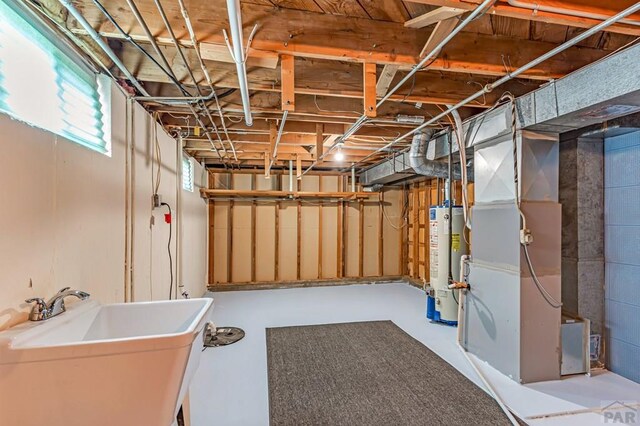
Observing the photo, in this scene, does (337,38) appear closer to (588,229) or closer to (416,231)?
(588,229)

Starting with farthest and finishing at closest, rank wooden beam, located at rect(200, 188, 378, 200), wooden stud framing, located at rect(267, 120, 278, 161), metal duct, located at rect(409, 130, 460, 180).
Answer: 1. wooden beam, located at rect(200, 188, 378, 200)
2. metal duct, located at rect(409, 130, 460, 180)
3. wooden stud framing, located at rect(267, 120, 278, 161)

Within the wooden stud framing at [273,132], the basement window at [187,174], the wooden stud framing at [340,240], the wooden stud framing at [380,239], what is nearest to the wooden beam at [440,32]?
the wooden stud framing at [273,132]

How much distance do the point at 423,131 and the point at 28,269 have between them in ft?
11.6

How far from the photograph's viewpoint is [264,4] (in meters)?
1.76

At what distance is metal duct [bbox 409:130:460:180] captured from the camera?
360 centimetres

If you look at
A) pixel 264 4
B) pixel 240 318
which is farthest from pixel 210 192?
pixel 264 4

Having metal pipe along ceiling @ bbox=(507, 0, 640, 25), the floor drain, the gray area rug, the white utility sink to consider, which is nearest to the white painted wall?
the white utility sink

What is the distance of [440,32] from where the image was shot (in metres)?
1.71

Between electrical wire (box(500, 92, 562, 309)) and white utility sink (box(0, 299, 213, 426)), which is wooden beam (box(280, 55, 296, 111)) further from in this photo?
electrical wire (box(500, 92, 562, 309))

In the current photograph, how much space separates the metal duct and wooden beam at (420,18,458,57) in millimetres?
1832

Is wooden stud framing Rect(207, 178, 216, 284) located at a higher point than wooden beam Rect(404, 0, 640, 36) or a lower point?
lower

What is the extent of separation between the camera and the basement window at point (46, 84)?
46.3 inches

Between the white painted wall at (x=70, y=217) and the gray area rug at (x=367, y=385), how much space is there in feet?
4.57

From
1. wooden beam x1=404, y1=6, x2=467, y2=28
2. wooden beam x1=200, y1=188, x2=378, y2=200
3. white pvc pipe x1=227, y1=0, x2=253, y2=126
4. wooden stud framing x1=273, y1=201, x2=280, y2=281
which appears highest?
wooden beam x1=404, y1=6, x2=467, y2=28
